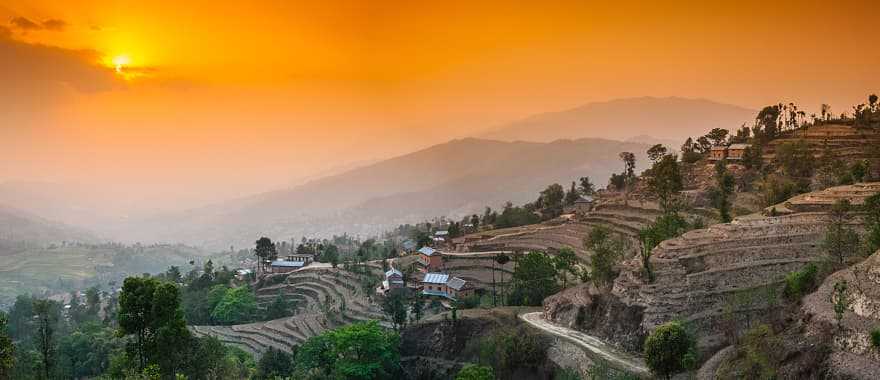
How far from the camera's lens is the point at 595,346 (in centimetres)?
3297

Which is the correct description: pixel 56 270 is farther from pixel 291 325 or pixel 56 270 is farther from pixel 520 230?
pixel 520 230

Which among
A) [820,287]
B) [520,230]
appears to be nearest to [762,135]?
[520,230]

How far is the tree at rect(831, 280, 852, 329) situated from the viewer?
71.4 feet

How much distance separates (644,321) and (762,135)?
41.0 metres

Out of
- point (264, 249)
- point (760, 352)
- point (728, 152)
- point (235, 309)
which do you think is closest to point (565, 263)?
point (760, 352)

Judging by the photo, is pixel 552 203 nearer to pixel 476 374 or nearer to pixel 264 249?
pixel 264 249

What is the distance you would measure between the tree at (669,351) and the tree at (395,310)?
22341 millimetres

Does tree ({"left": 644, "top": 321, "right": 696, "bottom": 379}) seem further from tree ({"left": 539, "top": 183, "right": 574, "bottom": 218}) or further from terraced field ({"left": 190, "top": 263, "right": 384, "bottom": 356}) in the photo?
tree ({"left": 539, "top": 183, "right": 574, "bottom": 218})

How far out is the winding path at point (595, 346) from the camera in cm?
2947

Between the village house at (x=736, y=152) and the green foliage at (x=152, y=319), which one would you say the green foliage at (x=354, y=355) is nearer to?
the green foliage at (x=152, y=319)

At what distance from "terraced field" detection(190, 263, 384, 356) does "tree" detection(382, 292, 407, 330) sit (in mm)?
2068

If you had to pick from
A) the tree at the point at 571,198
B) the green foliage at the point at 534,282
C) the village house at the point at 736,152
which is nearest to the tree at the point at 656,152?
the village house at the point at 736,152

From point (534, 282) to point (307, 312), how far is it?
84.6 feet

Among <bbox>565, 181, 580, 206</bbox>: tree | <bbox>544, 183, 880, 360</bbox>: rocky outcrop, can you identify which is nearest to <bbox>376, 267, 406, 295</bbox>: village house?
<bbox>544, 183, 880, 360</bbox>: rocky outcrop
